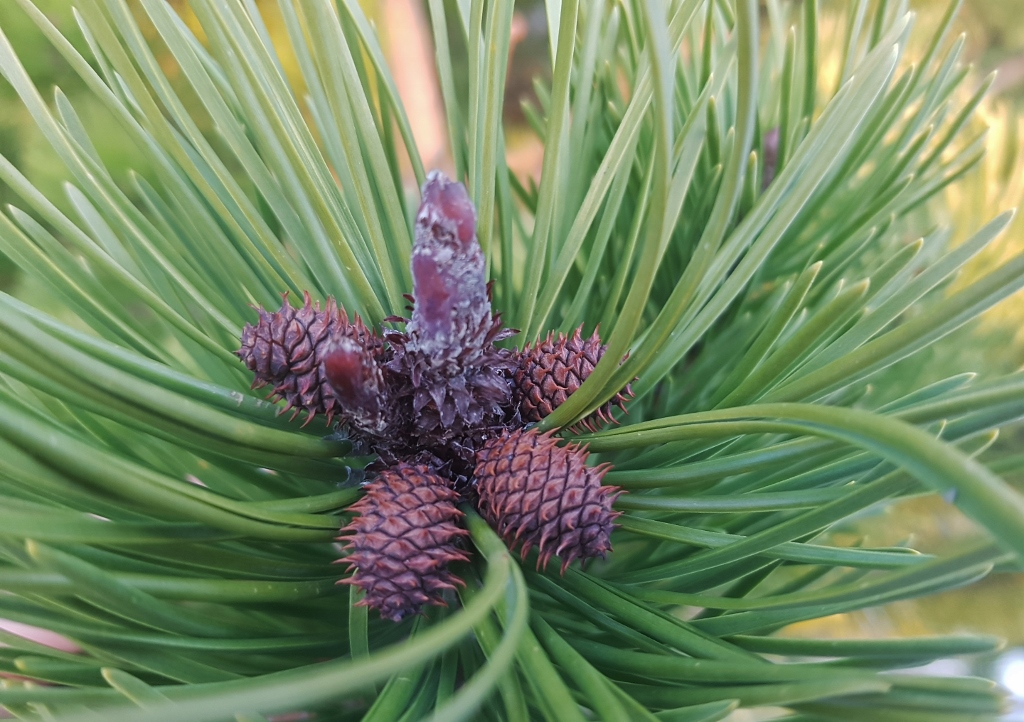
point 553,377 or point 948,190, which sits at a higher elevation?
point 948,190

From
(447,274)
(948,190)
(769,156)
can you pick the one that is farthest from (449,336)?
(948,190)

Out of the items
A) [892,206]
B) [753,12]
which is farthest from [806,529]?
[892,206]

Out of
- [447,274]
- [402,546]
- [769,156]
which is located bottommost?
[402,546]

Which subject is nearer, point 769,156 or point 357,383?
point 357,383

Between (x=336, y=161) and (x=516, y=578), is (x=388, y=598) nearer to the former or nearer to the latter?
(x=516, y=578)

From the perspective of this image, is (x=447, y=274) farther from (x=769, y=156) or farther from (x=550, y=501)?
(x=769, y=156)
